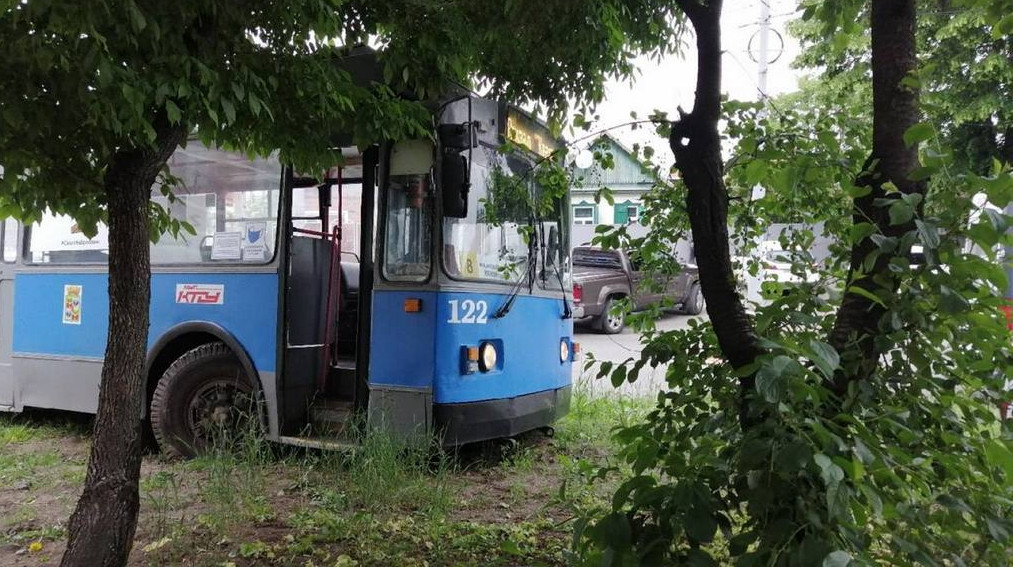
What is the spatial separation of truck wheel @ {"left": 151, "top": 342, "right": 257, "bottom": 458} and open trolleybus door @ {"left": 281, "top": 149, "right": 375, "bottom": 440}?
48 cm

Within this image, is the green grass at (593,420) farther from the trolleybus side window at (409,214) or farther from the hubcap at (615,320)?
the trolleybus side window at (409,214)

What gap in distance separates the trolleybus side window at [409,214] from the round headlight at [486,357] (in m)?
0.59

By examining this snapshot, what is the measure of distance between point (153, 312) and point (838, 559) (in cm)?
498

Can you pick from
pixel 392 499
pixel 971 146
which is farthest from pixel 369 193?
pixel 971 146

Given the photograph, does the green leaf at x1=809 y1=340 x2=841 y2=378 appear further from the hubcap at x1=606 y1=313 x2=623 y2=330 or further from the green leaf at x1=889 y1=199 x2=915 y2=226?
the hubcap at x1=606 y1=313 x2=623 y2=330

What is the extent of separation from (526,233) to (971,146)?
1139 cm

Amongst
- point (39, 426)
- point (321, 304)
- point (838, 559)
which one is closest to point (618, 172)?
point (838, 559)

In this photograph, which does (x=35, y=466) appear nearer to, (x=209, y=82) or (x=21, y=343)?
(x=21, y=343)

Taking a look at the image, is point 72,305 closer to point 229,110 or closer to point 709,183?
point 229,110

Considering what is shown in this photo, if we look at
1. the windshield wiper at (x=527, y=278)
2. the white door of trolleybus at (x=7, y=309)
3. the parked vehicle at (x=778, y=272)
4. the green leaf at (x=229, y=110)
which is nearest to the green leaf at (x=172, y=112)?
the green leaf at (x=229, y=110)

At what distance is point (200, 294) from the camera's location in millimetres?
5043

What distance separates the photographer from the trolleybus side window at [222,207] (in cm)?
487

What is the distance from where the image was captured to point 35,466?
4957mm

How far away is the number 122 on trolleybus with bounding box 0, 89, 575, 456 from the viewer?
4.37m
